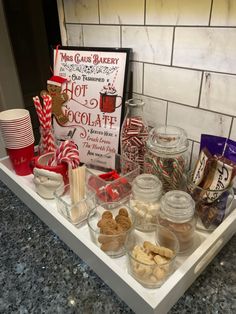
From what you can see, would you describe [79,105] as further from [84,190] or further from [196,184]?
[196,184]

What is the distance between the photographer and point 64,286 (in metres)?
0.51

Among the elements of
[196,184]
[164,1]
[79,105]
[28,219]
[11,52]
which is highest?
[164,1]

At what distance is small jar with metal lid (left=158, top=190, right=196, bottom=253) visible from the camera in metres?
0.54

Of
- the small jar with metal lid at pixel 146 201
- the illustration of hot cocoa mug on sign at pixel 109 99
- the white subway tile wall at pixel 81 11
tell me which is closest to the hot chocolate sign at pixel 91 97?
the illustration of hot cocoa mug on sign at pixel 109 99

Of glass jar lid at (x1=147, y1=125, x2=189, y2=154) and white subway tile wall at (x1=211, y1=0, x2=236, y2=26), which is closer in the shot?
white subway tile wall at (x1=211, y1=0, x2=236, y2=26)

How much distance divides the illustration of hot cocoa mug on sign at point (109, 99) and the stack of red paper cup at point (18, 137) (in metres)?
0.22

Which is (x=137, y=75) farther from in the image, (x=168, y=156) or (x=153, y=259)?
(x=153, y=259)

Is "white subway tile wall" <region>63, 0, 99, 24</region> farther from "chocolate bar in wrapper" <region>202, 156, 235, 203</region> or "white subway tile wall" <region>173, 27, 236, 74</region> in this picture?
"chocolate bar in wrapper" <region>202, 156, 235, 203</region>

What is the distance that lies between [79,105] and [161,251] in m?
0.51

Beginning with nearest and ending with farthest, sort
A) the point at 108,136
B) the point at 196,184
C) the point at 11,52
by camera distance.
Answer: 1. the point at 196,184
2. the point at 108,136
3. the point at 11,52

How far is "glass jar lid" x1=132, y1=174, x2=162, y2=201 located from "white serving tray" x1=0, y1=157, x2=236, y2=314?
13 centimetres

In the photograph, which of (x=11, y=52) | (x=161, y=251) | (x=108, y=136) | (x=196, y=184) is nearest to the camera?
(x=161, y=251)

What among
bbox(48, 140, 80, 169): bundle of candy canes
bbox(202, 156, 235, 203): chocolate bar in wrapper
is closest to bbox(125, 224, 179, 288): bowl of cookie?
bbox(202, 156, 235, 203): chocolate bar in wrapper

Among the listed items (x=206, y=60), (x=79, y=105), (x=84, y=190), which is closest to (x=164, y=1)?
(x=206, y=60)
